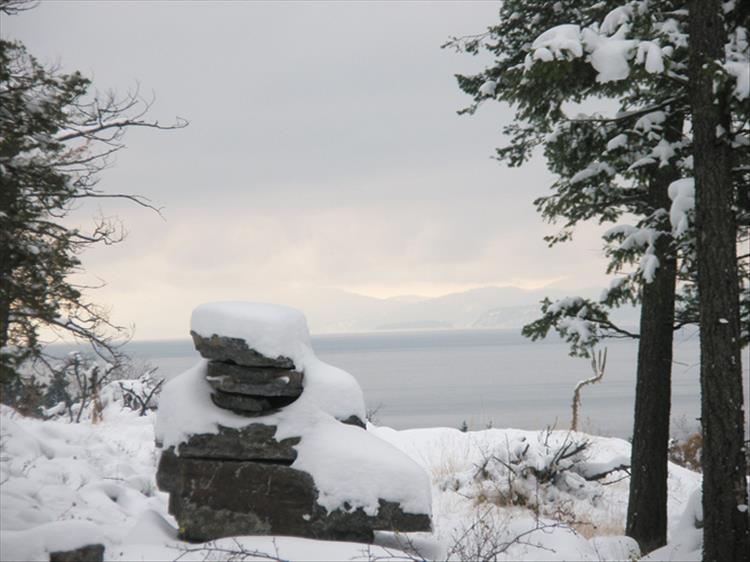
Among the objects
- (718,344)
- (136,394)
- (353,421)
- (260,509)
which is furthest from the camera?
(136,394)

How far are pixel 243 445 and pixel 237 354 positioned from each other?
3.90 ft

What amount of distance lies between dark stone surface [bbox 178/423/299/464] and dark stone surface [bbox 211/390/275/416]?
28 cm

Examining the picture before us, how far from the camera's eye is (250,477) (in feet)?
32.6

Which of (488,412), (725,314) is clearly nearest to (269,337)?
(725,314)

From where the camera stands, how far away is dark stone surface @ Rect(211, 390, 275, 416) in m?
10.3

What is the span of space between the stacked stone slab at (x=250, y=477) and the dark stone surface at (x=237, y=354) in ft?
0.04

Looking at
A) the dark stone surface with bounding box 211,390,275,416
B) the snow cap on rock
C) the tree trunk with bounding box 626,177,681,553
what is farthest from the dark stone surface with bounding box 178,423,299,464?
the tree trunk with bounding box 626,177,681,553

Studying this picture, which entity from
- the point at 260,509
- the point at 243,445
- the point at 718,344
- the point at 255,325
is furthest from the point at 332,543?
the point at 718,344

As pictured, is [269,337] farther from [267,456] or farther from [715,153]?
[715,153]

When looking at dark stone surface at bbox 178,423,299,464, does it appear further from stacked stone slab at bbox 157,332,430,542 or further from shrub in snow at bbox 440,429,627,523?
shrub in snow at bbox 440,429,627,523

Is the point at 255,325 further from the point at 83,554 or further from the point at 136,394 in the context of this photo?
the point at 136,394

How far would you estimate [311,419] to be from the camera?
33.5 ft

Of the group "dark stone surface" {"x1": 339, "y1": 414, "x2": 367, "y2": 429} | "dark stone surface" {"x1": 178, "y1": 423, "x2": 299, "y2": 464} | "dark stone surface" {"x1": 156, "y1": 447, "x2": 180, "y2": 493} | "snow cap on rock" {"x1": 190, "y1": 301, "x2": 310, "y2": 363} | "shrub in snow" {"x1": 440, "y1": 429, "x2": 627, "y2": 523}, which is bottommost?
"shrub in snow" {"x1": 440, "y1": 429, "x2": 627, "y2": 523}

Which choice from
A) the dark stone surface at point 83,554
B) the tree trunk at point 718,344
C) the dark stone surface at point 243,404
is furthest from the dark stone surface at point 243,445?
the tree trunk at point 718,344
